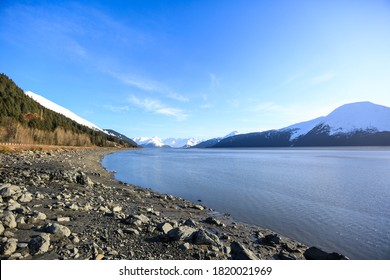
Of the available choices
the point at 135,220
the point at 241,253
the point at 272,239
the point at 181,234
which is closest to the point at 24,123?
the point at 135,220

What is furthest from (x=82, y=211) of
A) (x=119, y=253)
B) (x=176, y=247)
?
(x=176, y=247)

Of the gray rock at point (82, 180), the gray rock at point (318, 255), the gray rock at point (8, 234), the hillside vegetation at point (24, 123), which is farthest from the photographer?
the hillside vegetation at point (24, 123)

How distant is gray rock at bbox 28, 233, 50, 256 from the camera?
804 centimetres

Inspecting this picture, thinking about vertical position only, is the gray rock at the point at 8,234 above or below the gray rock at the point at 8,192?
A: below

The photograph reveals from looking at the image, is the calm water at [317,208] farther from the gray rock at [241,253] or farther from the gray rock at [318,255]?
the gray rock at [241,253]

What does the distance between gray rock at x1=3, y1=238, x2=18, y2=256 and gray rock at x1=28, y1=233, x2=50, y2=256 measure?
0.46 m

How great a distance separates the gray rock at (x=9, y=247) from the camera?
7678 mm

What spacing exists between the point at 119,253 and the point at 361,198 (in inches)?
1179

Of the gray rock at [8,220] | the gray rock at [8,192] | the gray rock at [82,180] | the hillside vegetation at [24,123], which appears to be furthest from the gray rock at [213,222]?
the hillside vegetation at [24,123]

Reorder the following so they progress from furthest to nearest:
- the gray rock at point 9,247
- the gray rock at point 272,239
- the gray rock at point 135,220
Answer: the gray rock at point 272,239 → the gray rock at point 135,220 → the gray rock at point 9,247

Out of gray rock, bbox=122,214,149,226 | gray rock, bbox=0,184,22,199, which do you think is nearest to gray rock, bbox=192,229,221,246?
gray rock, bbox=122,214,149,226

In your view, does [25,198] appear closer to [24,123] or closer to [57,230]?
[57,230]

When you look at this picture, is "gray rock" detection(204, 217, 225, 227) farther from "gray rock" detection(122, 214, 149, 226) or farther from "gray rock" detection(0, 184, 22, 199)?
"gray rock" detection(0, 184, 22, 199)

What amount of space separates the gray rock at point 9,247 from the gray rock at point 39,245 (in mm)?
463
